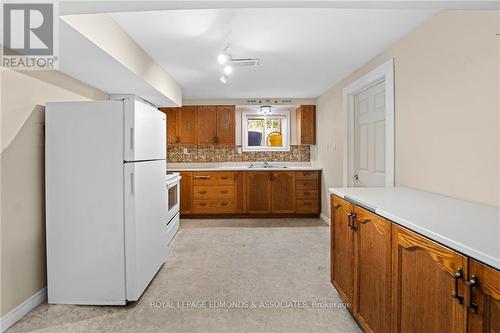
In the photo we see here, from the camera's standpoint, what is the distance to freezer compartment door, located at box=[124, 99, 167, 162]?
210cm

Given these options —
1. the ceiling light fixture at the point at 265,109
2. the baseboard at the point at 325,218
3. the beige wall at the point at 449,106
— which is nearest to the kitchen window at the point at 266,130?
the ceiling light fixture at the point at 265,109

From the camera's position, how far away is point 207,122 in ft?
17.0

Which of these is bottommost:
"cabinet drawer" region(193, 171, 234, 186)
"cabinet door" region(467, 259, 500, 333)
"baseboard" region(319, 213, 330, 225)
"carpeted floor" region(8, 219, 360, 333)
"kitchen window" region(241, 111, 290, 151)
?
"carpeted floor" region(8, 219, 360, 333)

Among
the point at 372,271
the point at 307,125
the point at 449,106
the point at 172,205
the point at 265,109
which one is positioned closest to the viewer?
the point at 372,271

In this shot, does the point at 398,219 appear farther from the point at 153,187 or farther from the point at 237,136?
the point at 237,136

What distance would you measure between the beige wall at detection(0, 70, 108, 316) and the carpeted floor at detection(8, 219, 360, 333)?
0.29 metres

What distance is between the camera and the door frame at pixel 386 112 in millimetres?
2512

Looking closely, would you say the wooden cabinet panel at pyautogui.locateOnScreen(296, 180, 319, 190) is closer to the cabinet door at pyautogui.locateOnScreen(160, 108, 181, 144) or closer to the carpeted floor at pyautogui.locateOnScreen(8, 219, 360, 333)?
the carpeted floor at pyautogui.locateOnScreen(8, 219, 360, 333)

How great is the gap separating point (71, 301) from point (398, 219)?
7.67 ft

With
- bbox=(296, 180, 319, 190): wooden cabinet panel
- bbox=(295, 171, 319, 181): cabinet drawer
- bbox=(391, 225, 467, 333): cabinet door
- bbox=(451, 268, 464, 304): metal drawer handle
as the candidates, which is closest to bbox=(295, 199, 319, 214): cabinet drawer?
bbox=(296, 180, 319, 190): wooden cabinet panel

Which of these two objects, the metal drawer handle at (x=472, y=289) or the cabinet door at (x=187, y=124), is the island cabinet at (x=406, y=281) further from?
the cabinet door at (x=187, y=124)

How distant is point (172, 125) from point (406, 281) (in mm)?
4687

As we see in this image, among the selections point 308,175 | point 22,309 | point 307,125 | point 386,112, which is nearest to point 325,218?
point 308,175

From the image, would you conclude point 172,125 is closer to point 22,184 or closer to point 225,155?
point 225,155
